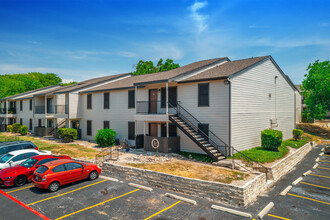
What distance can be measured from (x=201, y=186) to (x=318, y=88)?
3077 centimetres

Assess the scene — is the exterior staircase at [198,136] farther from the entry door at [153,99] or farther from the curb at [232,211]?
the curb at [232,211]

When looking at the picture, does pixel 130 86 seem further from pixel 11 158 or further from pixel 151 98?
pixel 11 158

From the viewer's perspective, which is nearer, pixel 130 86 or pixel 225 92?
pixel 225 92

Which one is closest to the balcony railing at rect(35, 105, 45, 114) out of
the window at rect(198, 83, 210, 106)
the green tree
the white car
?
the white car

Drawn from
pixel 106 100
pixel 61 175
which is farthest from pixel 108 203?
pixel 106 100

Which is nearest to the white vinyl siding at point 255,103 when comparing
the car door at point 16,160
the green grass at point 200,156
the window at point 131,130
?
the green grass at point 200,156

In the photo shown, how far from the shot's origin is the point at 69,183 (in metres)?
13.4

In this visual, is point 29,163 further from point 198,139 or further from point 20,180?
point 198,139

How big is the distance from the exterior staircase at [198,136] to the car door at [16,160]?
10.9m

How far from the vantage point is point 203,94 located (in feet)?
60.3

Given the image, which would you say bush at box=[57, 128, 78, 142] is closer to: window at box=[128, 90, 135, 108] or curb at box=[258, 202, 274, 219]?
window at box=[128, 90, 135, 108]

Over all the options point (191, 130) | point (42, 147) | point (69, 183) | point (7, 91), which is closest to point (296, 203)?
point (191, 130)

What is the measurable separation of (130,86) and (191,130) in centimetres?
880

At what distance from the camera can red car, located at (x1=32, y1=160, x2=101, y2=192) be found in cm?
1192
